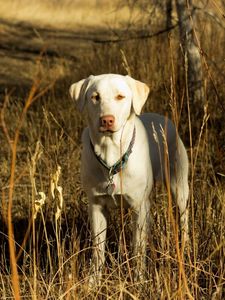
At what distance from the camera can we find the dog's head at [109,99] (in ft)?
11.7

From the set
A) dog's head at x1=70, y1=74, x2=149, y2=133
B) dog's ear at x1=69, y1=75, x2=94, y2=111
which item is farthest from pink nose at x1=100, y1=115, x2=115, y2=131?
dog's ear at x1=69, y1=75, x2=94, y2=111

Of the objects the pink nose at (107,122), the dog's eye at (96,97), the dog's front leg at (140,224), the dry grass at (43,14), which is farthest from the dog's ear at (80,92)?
the dry grass at (43,14)

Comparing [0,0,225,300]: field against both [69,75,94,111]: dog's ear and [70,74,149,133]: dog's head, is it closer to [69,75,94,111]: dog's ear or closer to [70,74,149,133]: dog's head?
[70,74,149,133]: dog's head

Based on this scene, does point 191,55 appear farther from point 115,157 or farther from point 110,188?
point 110,188

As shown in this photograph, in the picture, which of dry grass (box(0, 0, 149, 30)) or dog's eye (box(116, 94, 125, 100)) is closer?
dog's eye (box(116, 94, 125, 100))

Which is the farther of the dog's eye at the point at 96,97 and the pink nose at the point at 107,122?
the dog's eye at the point at 96,97

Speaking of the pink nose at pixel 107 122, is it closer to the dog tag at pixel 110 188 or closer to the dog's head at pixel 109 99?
the dog's head at pixel 109 99

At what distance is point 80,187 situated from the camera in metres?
4.70

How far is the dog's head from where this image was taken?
3568 millimetres

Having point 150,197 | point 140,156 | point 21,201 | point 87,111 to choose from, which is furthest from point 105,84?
point 21,201

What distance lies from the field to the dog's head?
0.60ft

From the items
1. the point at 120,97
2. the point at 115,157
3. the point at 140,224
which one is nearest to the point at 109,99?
the point at 120,97

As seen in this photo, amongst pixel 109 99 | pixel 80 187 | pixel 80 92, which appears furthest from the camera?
pixel 80 187

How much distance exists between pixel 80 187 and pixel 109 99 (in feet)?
3.74
